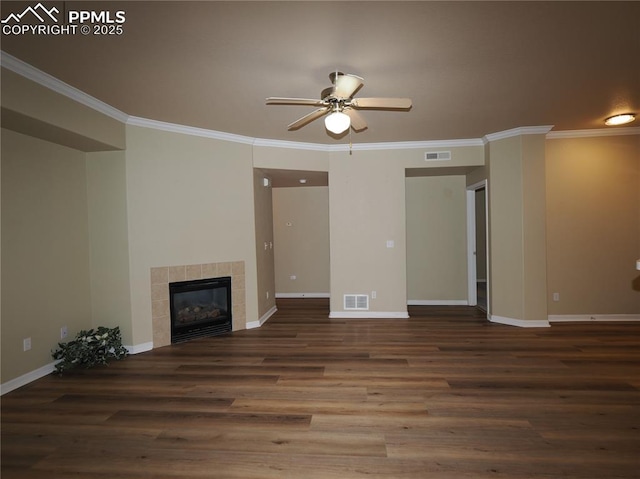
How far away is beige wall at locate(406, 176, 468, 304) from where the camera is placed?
262 inches

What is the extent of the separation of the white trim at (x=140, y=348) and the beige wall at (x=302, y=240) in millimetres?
3631

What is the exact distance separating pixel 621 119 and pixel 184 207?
5.75 metres

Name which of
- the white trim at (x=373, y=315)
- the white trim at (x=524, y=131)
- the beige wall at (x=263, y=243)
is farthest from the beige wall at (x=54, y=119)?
the white trim at (x=524, y=131)

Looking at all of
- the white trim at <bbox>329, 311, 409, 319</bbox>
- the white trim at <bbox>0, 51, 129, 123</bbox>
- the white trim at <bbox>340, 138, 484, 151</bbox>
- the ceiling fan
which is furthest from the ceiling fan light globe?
the white trim at <bbox>329, 311, 409, 319</bbox>

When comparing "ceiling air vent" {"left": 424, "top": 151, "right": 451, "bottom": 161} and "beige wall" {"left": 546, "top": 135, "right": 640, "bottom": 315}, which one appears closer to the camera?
"beige wall" {"left": 546, "top": 135, "right": 640, "bottom": 315}

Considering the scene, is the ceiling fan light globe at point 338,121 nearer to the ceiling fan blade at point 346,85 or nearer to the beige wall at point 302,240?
the ceiling fan blade at point 346,85

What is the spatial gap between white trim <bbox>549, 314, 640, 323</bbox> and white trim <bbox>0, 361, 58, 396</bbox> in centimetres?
649

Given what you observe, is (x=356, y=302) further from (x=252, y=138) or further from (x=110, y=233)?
(x=110, y=233)

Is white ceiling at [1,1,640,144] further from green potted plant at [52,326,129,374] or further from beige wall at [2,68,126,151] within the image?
green potted plant at [52,326,129,374]

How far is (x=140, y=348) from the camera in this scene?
4250 millimetres

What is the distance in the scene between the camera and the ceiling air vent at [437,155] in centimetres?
551

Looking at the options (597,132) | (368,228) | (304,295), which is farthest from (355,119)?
(304,295)

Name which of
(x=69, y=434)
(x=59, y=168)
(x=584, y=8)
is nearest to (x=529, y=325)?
(x=584, y=8)

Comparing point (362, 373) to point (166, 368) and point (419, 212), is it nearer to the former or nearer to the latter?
point (166, 368)
